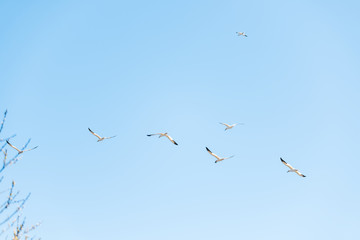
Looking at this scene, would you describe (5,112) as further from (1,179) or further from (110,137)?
(110,137)

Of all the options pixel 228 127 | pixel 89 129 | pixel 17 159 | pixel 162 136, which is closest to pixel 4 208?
pixel 17 159

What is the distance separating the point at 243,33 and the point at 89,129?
61.3 ft

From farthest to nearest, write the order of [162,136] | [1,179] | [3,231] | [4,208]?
[162,136] < [3,231] < [4,208] < [1,179]

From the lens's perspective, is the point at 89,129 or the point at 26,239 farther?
the point at 89,129

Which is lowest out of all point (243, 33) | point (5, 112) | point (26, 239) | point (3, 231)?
point (26, 239)

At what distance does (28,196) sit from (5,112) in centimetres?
240

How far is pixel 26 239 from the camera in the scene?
13.9 metres

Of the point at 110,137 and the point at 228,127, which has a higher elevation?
the point at 228,127

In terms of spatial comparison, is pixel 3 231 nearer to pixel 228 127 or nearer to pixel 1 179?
pixel 1 179

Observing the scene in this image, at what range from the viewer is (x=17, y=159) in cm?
956

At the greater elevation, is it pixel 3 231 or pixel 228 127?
pixel 228 127

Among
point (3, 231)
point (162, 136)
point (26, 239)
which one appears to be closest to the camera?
point (3, 231)

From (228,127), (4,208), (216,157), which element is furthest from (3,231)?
(228,127)

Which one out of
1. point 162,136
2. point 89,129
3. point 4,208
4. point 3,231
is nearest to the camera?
point 4,208
